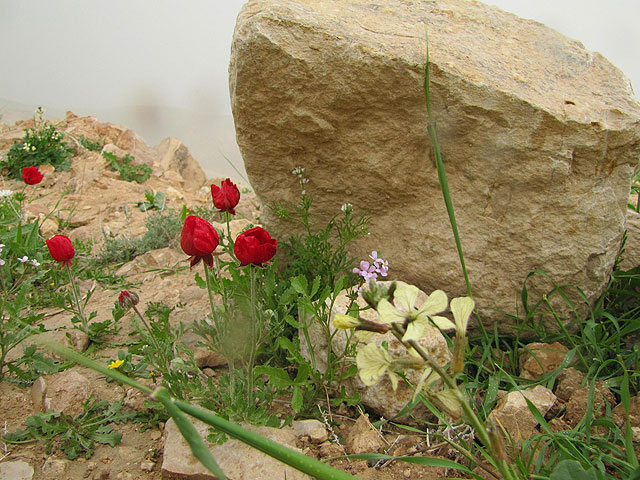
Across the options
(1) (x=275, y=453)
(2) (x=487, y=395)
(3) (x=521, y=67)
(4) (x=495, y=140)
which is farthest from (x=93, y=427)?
(3) (x=521, y=67)

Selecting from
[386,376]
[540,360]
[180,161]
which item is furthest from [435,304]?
[180,161]

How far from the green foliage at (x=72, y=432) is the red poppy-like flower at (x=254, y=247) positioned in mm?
798

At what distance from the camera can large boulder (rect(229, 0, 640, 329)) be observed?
1875 mm

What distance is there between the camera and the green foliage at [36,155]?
525 centimetres

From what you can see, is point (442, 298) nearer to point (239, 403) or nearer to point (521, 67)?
point (239, 403)

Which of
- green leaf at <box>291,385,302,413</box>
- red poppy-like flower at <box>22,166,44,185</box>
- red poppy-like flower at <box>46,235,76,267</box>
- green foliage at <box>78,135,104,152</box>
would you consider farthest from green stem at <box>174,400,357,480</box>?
green foliage at <box>78,135,104,152</box>

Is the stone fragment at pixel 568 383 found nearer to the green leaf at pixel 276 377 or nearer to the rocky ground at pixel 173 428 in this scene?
the rocky ground at pixel 173 428

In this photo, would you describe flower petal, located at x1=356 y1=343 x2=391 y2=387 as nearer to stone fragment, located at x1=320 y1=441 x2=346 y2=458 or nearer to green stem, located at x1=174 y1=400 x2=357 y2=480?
green stem, located at x1=174 y1=400 x2=357 y2=480

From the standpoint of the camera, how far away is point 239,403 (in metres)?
1.49

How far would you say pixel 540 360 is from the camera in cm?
199

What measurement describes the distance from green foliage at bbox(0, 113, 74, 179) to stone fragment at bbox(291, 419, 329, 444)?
4.81 m

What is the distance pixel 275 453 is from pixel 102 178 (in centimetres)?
513

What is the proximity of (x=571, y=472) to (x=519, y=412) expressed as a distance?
0.74m

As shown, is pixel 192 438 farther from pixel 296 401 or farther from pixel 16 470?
pixel 16 470
